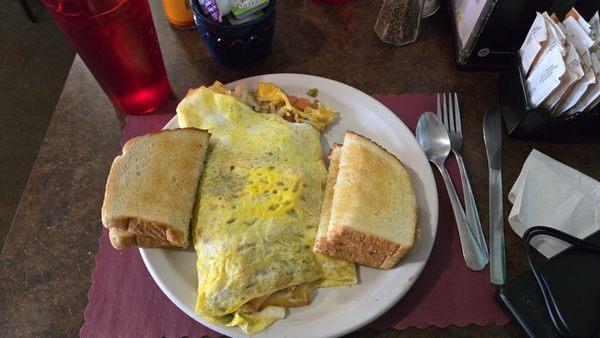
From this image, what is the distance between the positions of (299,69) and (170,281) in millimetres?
819

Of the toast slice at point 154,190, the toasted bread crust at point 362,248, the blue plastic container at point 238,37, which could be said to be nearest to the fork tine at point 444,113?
the toasted bread crust at point 362,248

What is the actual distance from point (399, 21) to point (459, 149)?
51cm

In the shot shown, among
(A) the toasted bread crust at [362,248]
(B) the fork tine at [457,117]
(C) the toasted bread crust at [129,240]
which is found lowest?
(B) the fork tine at [457,117]

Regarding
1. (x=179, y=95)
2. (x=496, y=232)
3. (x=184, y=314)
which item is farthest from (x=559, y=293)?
(x=179, y=95)

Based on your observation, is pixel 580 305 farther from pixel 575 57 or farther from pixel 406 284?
pixel 575 57

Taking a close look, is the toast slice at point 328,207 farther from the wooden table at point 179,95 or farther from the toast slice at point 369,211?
the wooden table at point 179,95

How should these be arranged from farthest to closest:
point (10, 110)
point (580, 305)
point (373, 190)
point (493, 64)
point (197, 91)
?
1. point (10, 110)
2. point (493, 64)
3. point (197, 91)
4. point (373, 190)
5. point (580, 305)

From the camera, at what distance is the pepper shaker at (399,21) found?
1336mm

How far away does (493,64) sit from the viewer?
1321 mm

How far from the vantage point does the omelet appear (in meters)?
0.89

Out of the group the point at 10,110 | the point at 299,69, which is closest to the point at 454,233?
the point at 299,69

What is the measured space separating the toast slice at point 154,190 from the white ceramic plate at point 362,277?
7cm

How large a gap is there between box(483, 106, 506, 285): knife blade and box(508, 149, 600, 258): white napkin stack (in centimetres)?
4

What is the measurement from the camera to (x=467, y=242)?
3.35 ft
